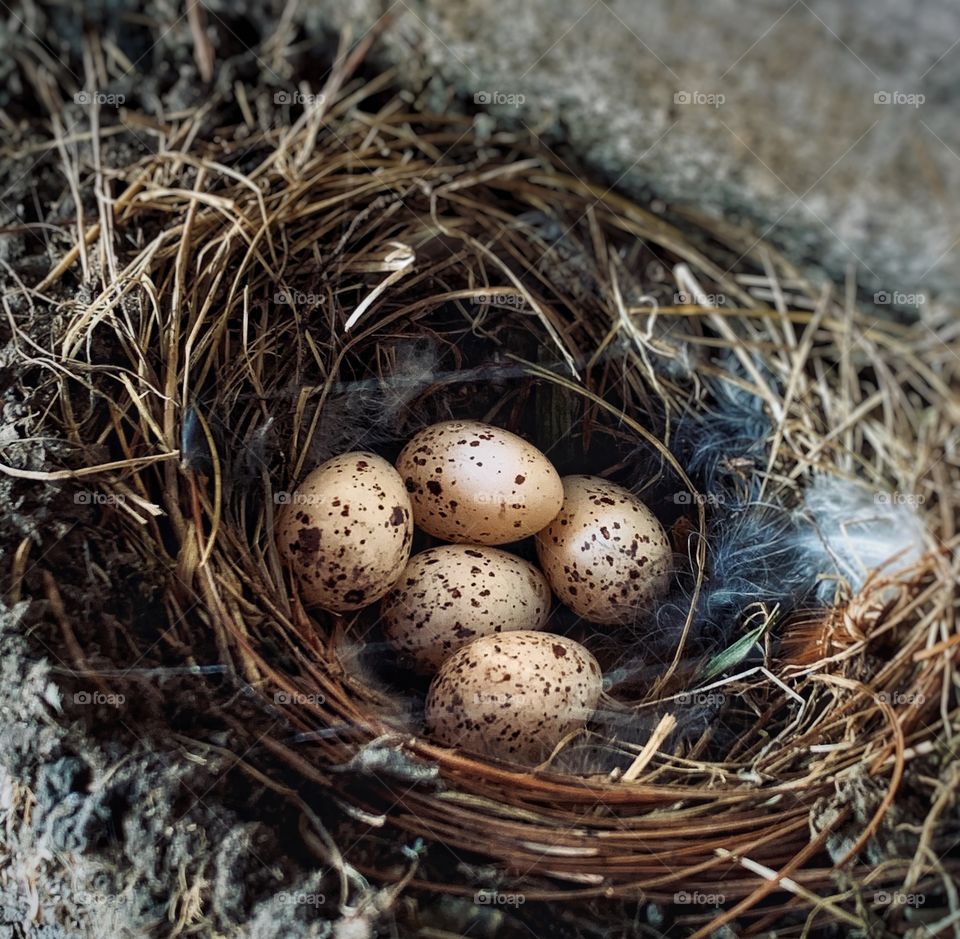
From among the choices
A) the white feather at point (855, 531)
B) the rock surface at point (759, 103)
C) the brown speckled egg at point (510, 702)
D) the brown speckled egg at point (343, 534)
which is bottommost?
the brown speckled egg at point (510, 702)

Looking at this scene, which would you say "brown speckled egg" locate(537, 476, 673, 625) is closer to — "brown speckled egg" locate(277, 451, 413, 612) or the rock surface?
"brown speckled egg" locate(277, 451, 413, 612)

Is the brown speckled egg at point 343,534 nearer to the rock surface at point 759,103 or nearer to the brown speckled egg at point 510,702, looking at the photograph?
the brown speckled egg at point 510,702

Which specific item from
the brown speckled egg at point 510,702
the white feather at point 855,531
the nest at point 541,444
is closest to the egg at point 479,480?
the nest at point 541,444

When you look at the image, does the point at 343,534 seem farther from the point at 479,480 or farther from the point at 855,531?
the point at 855,531

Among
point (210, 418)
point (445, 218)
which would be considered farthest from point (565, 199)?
point (210, 418)

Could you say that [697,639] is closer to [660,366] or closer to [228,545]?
[660,366]
